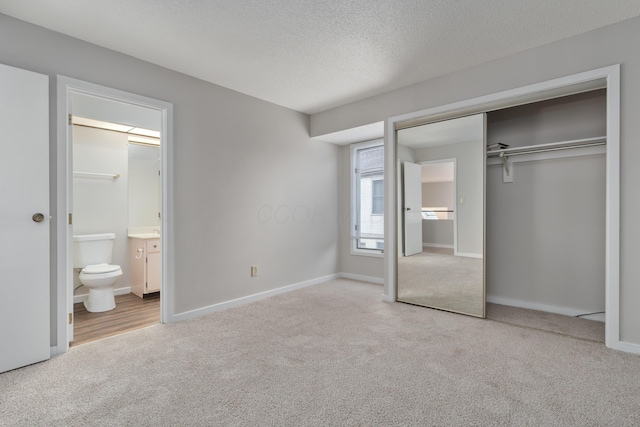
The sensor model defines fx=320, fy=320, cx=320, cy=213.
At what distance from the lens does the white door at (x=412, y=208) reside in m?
3.69

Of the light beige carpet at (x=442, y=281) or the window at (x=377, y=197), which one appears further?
the window at (x=377, y=197)

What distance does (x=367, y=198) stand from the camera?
4930 mm

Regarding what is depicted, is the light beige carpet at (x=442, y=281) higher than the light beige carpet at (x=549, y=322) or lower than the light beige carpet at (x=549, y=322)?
higher

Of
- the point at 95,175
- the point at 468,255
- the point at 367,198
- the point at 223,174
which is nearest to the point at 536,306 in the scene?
the point at 468,255

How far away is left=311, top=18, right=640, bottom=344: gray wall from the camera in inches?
93.0

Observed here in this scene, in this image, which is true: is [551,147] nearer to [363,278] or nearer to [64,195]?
[363,278]

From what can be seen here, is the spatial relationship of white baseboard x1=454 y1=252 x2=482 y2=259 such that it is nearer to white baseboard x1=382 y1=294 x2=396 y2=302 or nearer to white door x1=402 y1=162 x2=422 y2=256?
white door x1=402 y1=162 x2=422 y2=256

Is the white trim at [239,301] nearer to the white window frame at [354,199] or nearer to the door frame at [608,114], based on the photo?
the white window frame at [354,199]

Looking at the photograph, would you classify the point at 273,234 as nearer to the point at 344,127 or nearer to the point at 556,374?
the point at 344,127

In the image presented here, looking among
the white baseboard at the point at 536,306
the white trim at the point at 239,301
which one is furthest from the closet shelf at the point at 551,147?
the white trim at the point at 239,301

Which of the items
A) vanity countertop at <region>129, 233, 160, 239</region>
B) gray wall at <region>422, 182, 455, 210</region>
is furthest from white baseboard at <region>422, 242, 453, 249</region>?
vanity countertop at <region>129, 233, 160, 239</region>

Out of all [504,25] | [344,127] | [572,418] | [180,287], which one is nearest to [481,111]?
[504,25]

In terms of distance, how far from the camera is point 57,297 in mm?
2434

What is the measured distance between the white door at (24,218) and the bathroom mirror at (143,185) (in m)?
2.03
